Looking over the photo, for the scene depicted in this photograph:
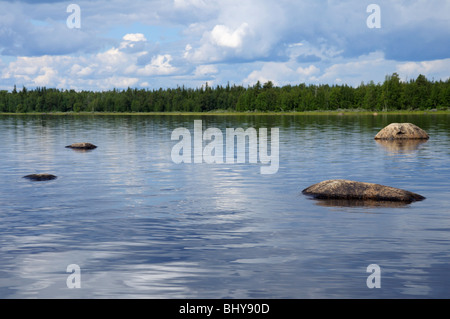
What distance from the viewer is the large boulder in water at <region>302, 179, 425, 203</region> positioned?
2165 cm

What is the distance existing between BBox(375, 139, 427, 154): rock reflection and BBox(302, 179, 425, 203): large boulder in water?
979 inches

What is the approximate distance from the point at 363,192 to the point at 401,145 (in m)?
33.5

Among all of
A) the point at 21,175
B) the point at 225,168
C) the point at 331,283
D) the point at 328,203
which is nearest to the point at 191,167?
the point at 225,168

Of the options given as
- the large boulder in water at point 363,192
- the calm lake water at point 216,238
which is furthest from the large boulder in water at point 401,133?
the large boulder in water at point 363,192

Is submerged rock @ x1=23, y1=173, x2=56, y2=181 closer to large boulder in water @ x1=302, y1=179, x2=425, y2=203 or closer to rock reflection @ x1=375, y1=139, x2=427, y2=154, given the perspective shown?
large boulder in water @ x1=302, y1=179, x2=425, y2=203

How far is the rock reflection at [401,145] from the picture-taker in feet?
155

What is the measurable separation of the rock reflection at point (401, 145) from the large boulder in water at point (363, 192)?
24.9 m

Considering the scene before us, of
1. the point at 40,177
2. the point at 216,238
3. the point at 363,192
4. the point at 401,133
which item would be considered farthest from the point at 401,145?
the point at 216,238

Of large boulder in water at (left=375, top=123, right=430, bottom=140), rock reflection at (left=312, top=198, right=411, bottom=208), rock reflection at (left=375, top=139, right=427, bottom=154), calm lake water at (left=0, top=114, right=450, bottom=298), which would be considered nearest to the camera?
calm lake water at (left=0, top=114, right=450, bottom=298)

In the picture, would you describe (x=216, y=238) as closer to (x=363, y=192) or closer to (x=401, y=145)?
(x=363, y=192)

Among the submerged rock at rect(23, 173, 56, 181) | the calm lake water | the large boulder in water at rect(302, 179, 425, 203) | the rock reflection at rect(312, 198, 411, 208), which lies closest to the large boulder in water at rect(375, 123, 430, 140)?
the calm lake water

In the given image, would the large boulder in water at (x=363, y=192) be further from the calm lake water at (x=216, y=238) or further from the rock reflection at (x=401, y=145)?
the rock reflection at (x=401, y=145)

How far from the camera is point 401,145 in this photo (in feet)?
175
